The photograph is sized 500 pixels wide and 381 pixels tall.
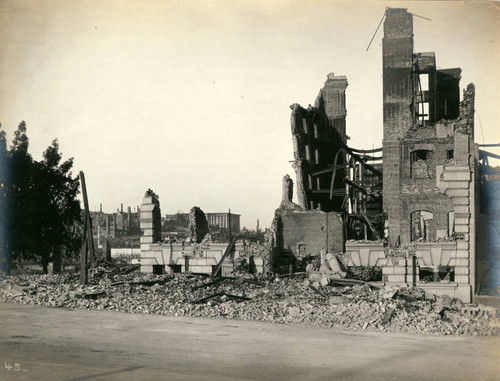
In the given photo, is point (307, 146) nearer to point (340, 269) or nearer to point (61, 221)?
point (340, 269)

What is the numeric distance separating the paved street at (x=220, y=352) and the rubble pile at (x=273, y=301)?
0.60m

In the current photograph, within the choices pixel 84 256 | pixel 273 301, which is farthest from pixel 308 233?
pixel 84 256

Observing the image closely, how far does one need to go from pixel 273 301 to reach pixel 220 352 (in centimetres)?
417

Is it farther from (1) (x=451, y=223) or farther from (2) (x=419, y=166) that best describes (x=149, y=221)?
(1) (x=451, y=223)

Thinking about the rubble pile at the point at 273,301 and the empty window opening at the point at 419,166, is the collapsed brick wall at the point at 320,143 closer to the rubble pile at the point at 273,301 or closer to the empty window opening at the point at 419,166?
the empty window opening at the point at 419,166

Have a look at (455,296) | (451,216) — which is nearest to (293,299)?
(455,296)

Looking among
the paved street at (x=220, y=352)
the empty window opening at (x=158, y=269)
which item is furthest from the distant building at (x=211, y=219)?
the paved street at (x=220, y=352)

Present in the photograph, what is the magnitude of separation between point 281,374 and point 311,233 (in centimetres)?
1698

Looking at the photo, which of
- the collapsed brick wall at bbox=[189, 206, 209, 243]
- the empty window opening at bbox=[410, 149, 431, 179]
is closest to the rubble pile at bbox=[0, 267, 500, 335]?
the collapsed brick wall at bbox=[189, 206, 209, 243]

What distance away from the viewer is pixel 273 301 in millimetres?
12305

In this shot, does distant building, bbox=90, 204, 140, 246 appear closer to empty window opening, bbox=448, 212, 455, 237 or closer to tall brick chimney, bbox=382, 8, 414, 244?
tall brick chimney, bbox=382, 8, 414, 244

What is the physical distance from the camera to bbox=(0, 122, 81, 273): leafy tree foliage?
18.4 m

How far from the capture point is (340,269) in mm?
18047

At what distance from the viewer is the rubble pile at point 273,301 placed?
10477mm
